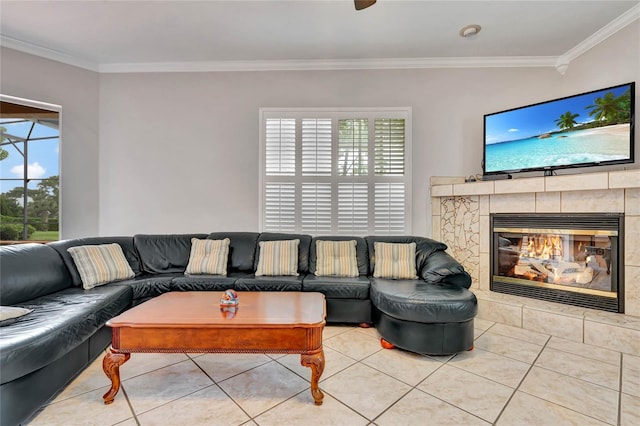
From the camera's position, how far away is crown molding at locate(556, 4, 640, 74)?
2549mm

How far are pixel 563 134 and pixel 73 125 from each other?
17.5ft

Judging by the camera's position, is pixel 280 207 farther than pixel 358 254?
Yes

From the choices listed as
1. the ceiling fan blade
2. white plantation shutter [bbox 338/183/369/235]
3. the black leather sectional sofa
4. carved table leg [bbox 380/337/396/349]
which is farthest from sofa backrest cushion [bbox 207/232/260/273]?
the ceiling fan blade

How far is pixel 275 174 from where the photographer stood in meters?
3.57

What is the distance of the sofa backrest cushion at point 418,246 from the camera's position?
9.55ft

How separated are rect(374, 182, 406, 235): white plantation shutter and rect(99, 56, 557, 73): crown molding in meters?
1.46

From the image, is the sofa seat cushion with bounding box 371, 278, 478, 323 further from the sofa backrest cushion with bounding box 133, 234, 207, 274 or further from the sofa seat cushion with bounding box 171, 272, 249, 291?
the sofa backrest cushion with bounding box 133, 234, 207, 274

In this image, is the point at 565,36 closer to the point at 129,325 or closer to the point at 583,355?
the point at 583,355

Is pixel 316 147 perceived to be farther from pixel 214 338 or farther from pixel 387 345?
pixel 214 338

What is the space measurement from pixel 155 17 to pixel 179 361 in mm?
3037

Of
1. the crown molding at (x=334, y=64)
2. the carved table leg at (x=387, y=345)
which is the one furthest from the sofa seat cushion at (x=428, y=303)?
the crown molding at (x=334, y=64)

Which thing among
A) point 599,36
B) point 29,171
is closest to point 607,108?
point 599,36

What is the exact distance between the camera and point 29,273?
7.26 ft

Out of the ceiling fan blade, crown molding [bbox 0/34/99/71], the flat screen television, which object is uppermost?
crown molding [bbox 0/34/99/71]
